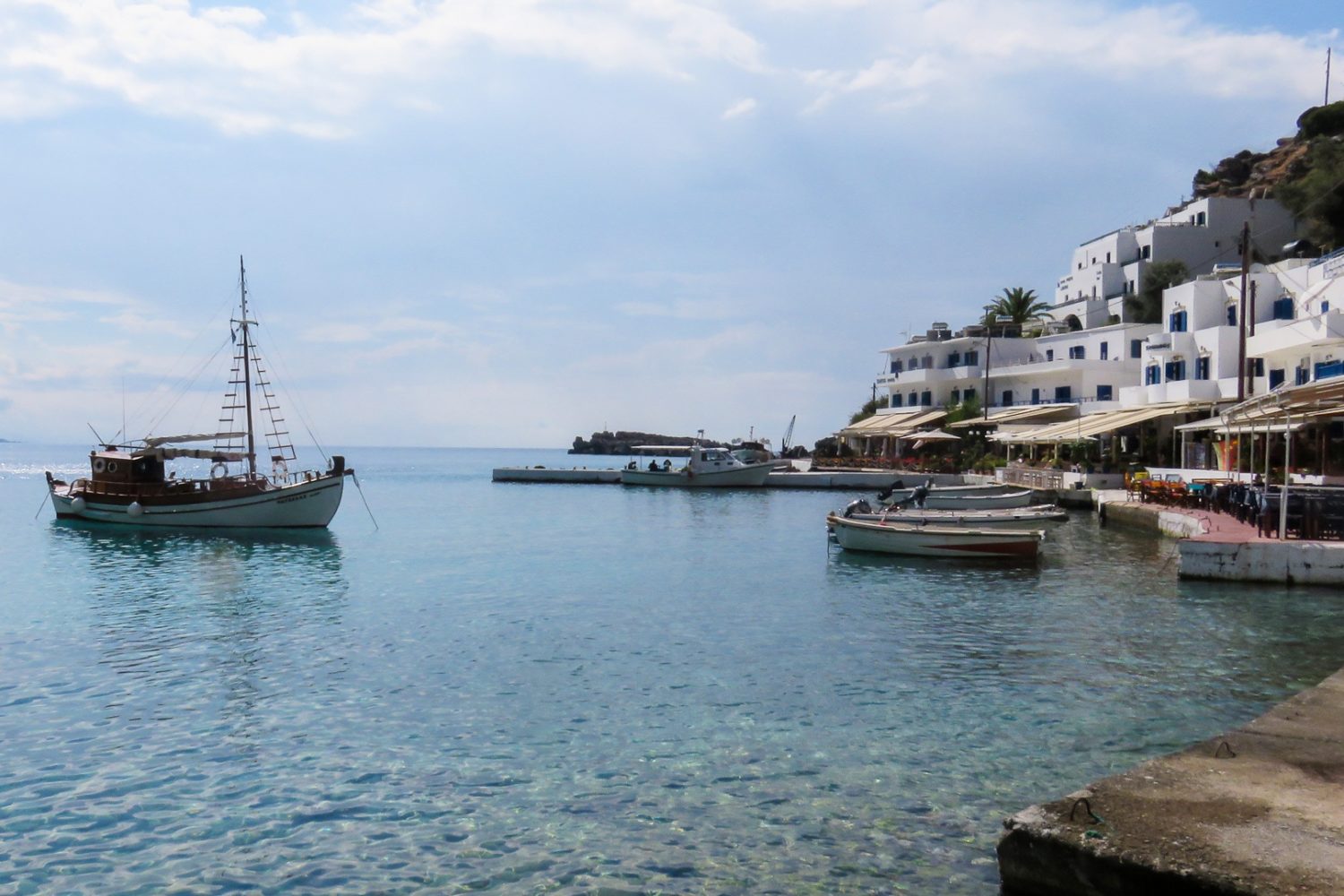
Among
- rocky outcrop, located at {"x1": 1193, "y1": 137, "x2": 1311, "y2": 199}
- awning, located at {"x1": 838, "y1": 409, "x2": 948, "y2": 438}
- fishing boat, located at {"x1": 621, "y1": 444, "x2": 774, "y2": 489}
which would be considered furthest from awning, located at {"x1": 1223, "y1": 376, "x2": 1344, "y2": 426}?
rocky outcrop, located at {"x1": 1193, "y1": 137, "x2": 1311, "y2": 199}

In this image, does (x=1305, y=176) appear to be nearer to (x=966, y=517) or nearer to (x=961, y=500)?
(x=961, y=500)

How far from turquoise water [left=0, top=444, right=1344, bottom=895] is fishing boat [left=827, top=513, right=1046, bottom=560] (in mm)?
1357

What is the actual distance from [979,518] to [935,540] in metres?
2.62

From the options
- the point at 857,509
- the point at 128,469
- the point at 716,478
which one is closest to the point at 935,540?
the point at 857,509

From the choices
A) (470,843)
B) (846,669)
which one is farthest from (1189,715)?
(470,843)

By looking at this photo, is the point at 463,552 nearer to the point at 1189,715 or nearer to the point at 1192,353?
the point at 1189,715

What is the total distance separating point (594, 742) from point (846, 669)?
5.40m

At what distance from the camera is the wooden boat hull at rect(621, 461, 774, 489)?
2813 inches

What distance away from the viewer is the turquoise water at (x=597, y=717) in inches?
344

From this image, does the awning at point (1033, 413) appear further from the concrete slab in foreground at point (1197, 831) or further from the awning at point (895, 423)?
the concrete slab in foreground at point (1197, 831)

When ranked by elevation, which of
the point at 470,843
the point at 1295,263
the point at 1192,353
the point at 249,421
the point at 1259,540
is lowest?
the point at 470,843

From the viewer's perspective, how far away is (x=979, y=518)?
31281 mm

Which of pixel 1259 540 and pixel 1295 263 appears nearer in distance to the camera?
pixel 1259 540

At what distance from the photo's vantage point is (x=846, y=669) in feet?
51.8
